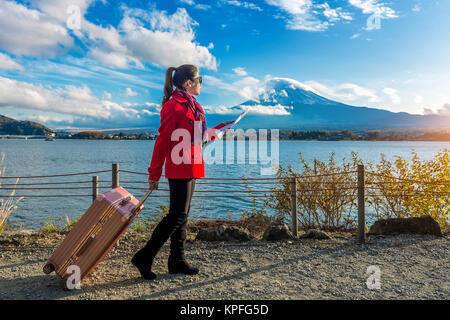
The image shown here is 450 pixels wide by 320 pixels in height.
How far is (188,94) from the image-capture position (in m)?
3.24

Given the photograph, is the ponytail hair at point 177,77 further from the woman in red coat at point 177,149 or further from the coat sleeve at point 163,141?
the coat sleeve at point 163,141

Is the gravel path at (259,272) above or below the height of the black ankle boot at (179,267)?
below

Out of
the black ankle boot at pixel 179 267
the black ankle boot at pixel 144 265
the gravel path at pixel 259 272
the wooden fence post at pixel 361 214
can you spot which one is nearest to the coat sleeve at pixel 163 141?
the black ankle boot at pixel 144 265

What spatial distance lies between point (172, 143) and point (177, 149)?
78 mm

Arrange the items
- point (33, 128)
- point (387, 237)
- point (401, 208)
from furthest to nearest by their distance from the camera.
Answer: point (33, 128) → point (401, 208) → point (387, 237)

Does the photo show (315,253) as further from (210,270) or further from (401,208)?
(401,208)

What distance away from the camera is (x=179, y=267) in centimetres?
354

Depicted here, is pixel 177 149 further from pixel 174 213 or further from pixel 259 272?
pixel 259 272

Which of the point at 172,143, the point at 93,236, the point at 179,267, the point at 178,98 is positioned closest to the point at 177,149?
the point at 172,143

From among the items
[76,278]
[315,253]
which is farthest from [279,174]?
[76,278]

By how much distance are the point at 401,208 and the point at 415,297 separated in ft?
16.9

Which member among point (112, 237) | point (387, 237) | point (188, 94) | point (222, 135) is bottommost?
point (387, 237)

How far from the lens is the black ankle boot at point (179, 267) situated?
11.6 feet

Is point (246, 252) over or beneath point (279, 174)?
beneath
